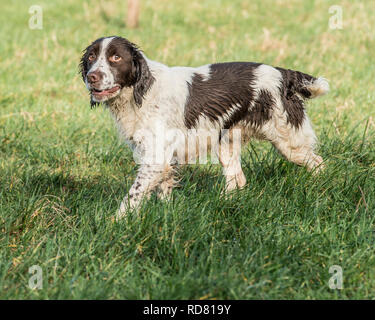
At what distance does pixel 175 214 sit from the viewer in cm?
362

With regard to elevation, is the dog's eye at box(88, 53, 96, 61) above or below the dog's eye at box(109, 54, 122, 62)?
above

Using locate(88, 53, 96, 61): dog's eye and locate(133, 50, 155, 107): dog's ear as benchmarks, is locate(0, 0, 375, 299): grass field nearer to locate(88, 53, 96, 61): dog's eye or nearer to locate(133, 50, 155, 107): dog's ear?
locate(133, 50, 155, 107): dog's ear

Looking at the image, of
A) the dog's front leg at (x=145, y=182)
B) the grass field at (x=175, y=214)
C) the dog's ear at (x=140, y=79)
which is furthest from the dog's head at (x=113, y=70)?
the grass field at (x=175, y=214)

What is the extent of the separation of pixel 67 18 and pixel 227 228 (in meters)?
9.00

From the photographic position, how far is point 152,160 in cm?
432

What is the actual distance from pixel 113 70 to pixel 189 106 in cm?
67

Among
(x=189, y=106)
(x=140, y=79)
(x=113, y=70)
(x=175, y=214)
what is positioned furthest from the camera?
(x=189, y=106)

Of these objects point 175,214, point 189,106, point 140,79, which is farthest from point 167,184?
point 175,214

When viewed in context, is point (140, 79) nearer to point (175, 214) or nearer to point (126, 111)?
point (126, 111)

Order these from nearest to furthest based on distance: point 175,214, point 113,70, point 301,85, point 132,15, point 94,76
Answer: point 175,214 < point 94,76 < point 113,70 < point 301,85 < point 132,15

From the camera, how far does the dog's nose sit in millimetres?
4068

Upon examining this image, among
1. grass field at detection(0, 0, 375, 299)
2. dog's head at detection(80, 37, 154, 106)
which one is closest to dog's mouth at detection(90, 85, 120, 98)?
dog's head at detection(80, 37, 154, 106)

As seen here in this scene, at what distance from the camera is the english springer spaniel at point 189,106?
4.22m

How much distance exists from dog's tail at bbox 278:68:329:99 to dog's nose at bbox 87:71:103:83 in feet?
5.08
